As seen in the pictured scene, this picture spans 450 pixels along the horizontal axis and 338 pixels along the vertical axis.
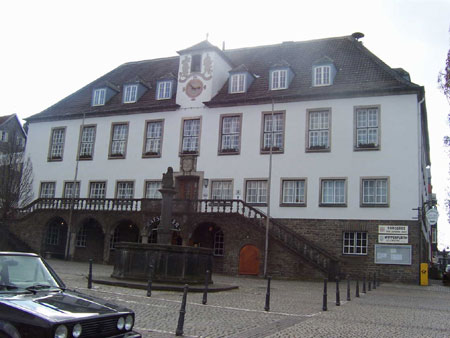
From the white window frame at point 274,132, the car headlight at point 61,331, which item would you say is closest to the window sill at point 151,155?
the white window frame at point 274,132

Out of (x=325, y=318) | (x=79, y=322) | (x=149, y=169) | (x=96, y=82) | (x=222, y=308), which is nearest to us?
(x=79, y=322)

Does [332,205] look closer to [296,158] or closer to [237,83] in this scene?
[296,158]

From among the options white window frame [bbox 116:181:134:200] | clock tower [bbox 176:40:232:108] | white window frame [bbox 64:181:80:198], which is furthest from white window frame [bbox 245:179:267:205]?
white window frame [bbox 64:181:80:198]

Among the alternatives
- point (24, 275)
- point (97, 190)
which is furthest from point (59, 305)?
point (97, 190)

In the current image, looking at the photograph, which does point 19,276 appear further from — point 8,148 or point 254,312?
point 8,148

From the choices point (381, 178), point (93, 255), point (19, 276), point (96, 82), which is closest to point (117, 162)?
point (93, 255)

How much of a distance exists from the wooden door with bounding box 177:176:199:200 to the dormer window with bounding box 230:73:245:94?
20.8ft

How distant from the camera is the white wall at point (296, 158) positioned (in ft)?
89.0

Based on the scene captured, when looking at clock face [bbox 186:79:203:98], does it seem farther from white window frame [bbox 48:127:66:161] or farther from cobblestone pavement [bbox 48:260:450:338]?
cobblestone pavement [bbox 48:260:450:338]

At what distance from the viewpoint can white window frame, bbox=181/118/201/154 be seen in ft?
108

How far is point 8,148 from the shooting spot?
114 ft

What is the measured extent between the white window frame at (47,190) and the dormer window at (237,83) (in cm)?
1539

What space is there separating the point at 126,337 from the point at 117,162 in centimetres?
2990

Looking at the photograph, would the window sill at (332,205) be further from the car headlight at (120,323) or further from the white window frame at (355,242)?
the car headlight at (120,323)
